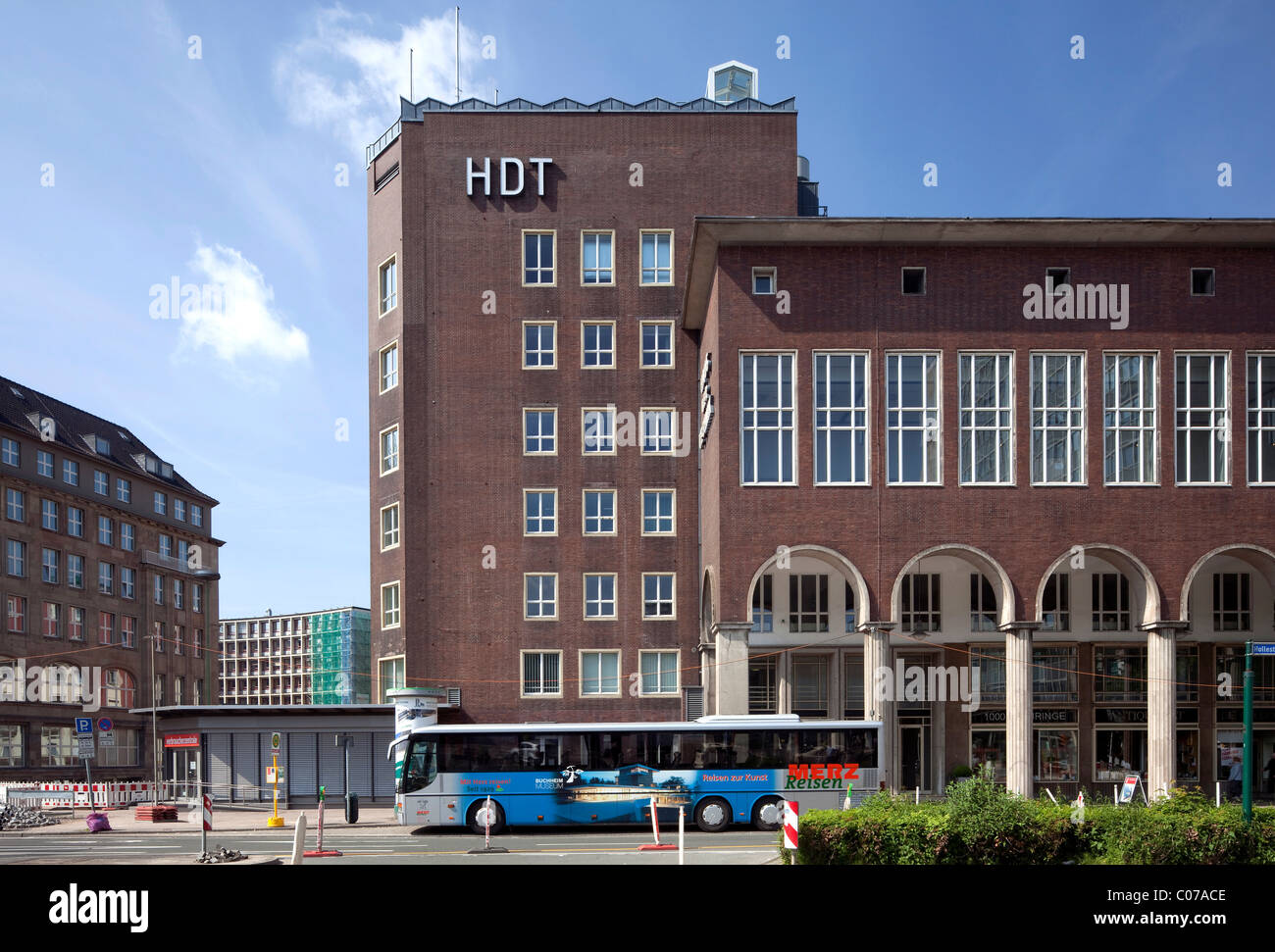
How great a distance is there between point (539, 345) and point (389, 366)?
23.4ft

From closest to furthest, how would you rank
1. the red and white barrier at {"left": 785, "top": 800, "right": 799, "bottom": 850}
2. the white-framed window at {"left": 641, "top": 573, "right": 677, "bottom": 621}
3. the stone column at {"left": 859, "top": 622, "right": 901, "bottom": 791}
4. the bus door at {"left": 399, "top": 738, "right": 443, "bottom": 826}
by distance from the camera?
the red and white barrier at {"left": 785, "top": 800, "right": 799, "bottom": 850} < the bus door at {"left": 399, "top": 738, "right": 443, "bottom": 826} < the stone column at {"left": 859, "top": 622, "right": 901, "bottom": 791} < the white-framed window at {"left": 641, "top": 573, "right": 677, "bottom": 621}

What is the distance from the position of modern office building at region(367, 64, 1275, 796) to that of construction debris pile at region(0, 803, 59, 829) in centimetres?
1305

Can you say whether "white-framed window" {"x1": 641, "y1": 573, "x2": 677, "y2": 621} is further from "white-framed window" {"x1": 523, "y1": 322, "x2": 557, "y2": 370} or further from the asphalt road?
the asphalt road

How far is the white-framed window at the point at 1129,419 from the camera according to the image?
3925 cm

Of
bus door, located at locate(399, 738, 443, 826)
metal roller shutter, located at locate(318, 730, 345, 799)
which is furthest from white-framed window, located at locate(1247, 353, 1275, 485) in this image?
metal roller shutter, located at locate(318, 730, 345, 799)

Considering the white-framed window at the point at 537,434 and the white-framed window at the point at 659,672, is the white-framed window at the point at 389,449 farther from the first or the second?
the white-framed window at the point at 659,672

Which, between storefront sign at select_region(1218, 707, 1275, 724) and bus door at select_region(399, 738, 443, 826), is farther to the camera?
storefront sign at select_region(1218, 707, 1275, 724)

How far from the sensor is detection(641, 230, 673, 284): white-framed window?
49156mm

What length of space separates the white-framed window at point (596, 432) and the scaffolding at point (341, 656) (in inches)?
4423

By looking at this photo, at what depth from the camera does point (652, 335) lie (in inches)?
1940

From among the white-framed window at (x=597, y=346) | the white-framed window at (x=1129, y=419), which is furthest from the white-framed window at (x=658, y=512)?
the white-framed window at (x=1129, y=419)

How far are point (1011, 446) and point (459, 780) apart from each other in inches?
847

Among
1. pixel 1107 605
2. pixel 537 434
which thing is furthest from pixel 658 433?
pixel 1107 605
